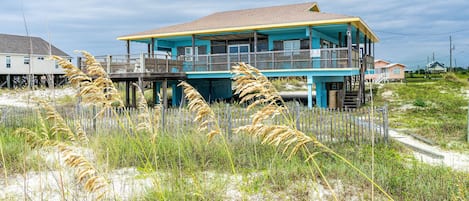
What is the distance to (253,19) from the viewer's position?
23766 mm

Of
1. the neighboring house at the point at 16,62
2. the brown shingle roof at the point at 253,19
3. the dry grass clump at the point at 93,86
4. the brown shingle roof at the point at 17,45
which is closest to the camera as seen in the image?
the dry grass clump at the point at 93,86

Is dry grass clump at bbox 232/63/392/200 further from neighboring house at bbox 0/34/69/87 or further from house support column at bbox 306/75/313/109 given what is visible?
neighboring house at bbox 0/34/69/87

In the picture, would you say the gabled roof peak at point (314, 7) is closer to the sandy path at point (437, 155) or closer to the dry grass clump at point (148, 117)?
the sandy path at point (437, 155)

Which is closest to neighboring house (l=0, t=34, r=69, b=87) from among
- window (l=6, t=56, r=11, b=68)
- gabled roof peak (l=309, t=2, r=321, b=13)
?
window (l=6, t=56, r=11, b=68)

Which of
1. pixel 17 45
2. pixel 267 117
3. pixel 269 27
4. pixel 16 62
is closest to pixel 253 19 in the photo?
pixel 269 27

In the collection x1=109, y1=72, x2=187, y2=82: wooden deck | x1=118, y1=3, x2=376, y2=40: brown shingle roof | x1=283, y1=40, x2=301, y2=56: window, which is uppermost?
x1=118, y1=3, x2=376, y2=40: brown shingle roof

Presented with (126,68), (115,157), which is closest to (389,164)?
(115,157)

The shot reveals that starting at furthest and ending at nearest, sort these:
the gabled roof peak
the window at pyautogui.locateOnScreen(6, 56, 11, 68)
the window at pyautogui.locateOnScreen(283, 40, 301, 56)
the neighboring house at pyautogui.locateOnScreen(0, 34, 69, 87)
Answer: the window at pyautogui.locateOnScreen(6, 56, 11, 68)
the neighboring house at pyautogui.locateOnScreen(0, 34, 69, 87)
the gabled roof peak
the window at pyautogui.locateOnScreen(283, 40, 301, 56)

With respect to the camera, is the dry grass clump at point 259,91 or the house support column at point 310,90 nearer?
the dry grass clump at point 259,91

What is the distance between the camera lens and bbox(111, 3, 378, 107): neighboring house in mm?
18859

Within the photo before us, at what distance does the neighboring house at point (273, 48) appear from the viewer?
18.9 meters

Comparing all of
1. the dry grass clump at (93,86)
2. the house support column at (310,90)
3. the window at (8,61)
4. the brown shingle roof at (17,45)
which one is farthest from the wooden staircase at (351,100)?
the window at (8,61)

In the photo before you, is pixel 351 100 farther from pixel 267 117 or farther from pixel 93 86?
pixel 267 117

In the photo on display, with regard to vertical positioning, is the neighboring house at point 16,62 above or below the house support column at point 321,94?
above
